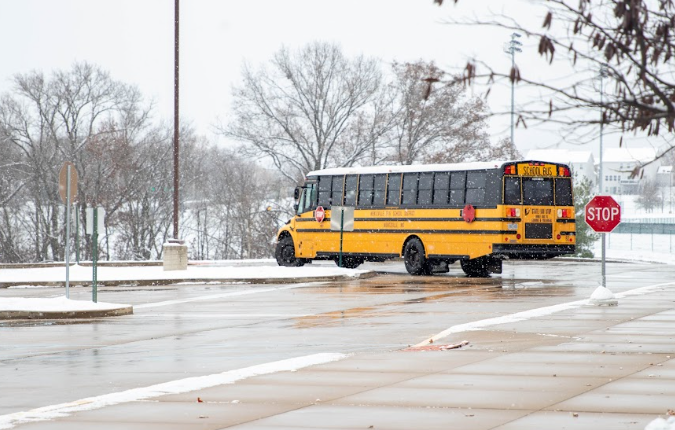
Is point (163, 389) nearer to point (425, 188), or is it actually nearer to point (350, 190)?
point (425, 188)

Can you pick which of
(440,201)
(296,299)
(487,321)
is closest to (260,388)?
(487,321)

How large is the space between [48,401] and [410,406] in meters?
3.25

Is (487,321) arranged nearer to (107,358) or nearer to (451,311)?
(451,311)

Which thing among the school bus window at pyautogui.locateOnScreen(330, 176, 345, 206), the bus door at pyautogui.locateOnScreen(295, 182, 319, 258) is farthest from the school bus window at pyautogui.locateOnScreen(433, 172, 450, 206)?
the bus door at pyautogui.locateOnScreen(295, 182, 319, 258)

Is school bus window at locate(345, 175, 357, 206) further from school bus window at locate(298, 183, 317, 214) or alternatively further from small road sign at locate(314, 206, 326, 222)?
school bus window at locate(298, 183, 317, 214)

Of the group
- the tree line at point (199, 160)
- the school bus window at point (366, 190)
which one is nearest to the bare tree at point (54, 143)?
the tree line at point (199, 160)

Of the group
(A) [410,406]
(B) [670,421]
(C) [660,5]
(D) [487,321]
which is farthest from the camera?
(D) [487,321]

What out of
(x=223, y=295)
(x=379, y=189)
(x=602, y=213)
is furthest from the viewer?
(x=379, y=189)

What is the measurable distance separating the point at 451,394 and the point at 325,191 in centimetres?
2854

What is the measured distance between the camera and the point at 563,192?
33531 millimetres

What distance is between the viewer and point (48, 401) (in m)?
10.4

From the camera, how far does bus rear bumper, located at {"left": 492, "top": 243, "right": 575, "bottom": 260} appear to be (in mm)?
31928

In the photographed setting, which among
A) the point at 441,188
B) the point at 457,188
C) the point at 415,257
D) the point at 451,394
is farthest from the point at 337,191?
the point at 451,394

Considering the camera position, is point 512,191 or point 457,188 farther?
point 457,188
